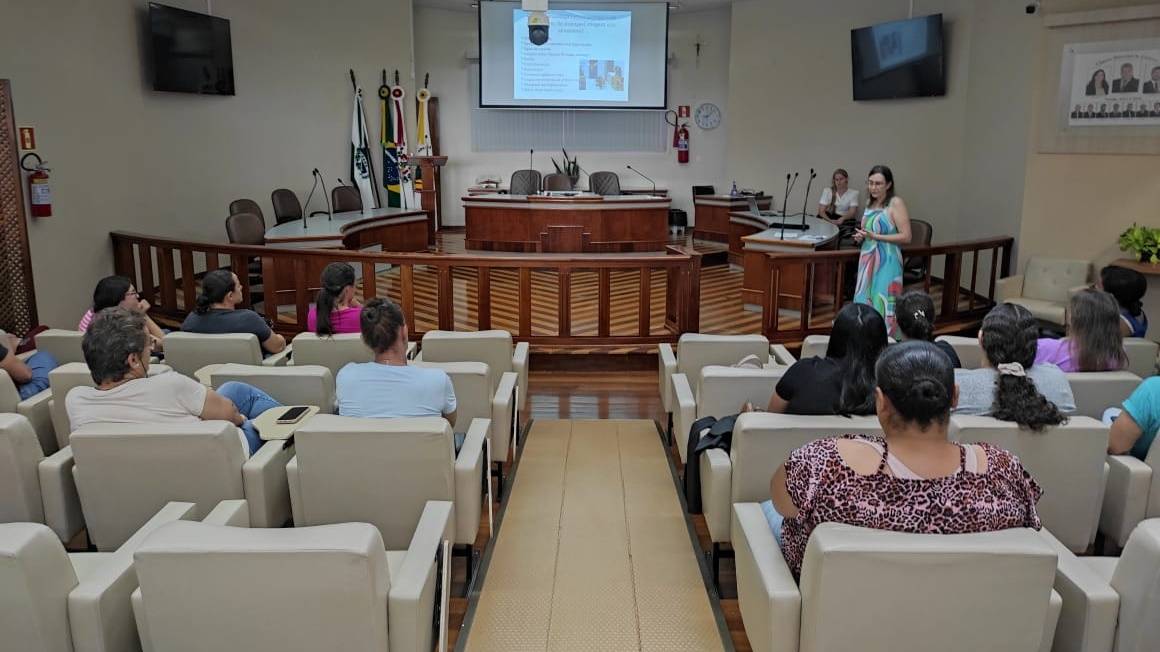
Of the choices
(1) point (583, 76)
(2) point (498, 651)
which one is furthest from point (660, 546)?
(1) point (583, 76)

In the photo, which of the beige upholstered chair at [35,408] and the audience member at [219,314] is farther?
the audience member at [219,314]

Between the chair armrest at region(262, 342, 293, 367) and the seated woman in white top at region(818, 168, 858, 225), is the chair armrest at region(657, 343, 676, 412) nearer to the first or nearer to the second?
the chair armrest at region(262, 342, 293, 367)

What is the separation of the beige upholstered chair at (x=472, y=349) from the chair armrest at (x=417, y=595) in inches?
73.6

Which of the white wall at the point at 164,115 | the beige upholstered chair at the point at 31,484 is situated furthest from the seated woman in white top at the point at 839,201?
the beige upholstered chair at the point at 31,484

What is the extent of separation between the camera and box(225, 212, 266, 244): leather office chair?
8.04 m

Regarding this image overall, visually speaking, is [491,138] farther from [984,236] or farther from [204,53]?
[984,236]

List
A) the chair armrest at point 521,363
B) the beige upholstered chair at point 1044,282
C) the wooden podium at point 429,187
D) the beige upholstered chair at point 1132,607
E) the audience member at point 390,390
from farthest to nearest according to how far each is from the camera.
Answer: the wooden podium at point 429,187, the beige upholstered chair at point 1044,282, the chair armrest at point 521,363, the audience member at point 390,390, the beige upholstered chair at point 1132,607

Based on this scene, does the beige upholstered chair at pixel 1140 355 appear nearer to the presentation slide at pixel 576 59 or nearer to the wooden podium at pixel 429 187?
the wooden podium at pixel 429 187

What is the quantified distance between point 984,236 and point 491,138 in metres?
7.84

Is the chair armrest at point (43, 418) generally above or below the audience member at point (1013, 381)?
below

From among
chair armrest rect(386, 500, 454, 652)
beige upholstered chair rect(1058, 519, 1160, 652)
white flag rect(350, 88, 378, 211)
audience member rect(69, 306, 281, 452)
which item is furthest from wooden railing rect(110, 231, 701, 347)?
white flag rect(350, 88, 378, 211)

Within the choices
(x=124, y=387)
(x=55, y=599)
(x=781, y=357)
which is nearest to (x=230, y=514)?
(x=55, y=599)

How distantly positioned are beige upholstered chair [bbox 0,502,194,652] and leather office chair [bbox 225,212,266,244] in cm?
636

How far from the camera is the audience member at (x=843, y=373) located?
9.26ft
